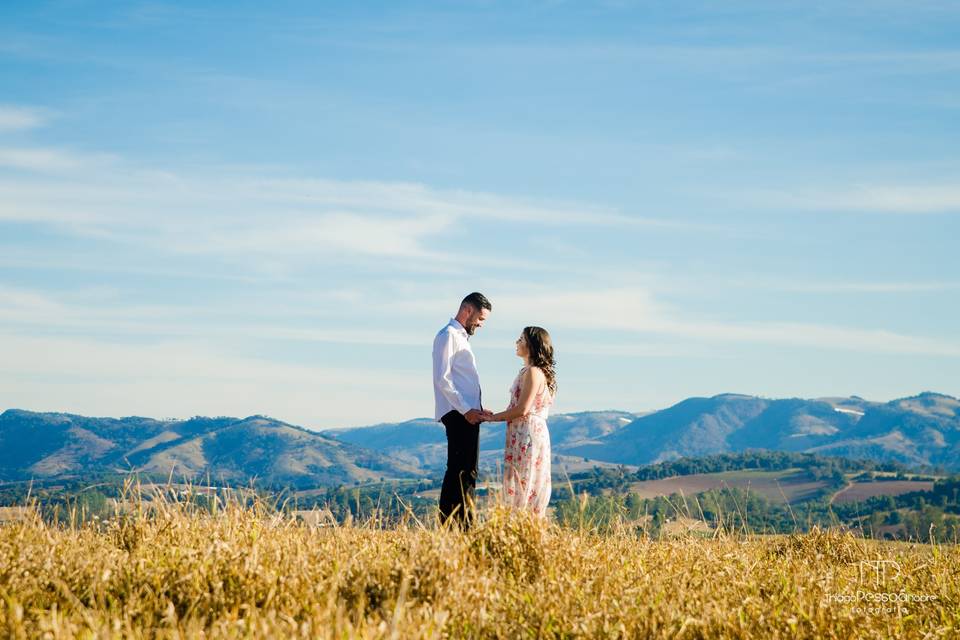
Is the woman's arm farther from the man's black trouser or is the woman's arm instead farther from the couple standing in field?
the man's black trouser

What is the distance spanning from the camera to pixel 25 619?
4.88 meters

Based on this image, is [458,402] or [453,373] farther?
[453,373]

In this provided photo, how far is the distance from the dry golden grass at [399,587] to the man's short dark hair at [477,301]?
3629mm

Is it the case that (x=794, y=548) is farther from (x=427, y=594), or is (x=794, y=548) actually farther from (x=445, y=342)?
(x=427, y=594)

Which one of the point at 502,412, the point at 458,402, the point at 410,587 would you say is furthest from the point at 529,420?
the point at 410,587

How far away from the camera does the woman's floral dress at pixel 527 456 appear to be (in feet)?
33.2

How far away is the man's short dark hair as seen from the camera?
10.5m

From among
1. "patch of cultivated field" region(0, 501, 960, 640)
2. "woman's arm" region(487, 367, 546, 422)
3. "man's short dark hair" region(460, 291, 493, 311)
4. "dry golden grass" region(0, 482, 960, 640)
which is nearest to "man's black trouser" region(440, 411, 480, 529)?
"woman's arm" region(487, 367, 546, 422)

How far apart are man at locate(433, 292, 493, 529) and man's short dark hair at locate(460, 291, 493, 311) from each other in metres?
0.11

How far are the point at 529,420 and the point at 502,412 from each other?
344mm

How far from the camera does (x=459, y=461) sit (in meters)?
9.87

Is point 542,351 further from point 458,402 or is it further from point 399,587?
point 399,587

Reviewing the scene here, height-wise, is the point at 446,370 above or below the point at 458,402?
above

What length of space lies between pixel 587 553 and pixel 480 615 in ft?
6.33
